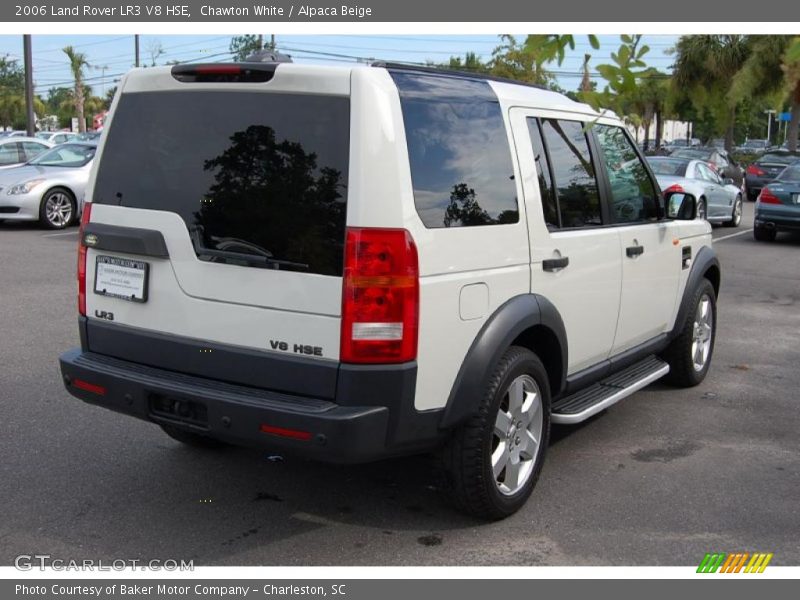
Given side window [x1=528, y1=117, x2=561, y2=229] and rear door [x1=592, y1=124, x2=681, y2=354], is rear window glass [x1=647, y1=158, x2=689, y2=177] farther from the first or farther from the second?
side window [x1=528, y1=117, x2=561, y2=229]

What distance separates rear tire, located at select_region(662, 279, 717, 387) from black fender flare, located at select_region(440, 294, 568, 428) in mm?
2545

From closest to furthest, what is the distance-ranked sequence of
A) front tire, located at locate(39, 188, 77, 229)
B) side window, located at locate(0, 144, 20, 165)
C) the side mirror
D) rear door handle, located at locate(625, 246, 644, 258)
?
rear door handle, located at locate(625, 246, 644, 258) → the side mirror → front tire, located at locate(39, 188, 77, 229) → side window, located at locate(0, 144, 20, 165)

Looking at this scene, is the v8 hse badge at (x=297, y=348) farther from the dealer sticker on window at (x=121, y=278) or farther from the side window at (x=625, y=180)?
the side window at (x=625, y=180)

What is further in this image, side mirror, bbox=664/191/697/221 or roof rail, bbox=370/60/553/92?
side mirror, bbox=664/191/697/221

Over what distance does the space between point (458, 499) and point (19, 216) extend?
13.7 meters

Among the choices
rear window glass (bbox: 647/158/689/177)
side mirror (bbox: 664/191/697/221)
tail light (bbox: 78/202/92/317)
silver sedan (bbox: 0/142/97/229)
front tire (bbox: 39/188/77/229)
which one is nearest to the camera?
tail light (bbox: 78/202/92/317)

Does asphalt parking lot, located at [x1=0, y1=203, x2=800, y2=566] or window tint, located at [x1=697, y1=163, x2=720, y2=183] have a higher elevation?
window tint, located at [x1=697, y1=163, x2=720, y2=183]

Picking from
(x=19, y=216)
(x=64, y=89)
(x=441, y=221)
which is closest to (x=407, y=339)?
(x=441, y=221)

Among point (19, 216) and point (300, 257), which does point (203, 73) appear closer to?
point (300, 257)

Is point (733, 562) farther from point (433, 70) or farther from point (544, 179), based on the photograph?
point (433, 70)

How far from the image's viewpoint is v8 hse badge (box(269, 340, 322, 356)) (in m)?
3.68

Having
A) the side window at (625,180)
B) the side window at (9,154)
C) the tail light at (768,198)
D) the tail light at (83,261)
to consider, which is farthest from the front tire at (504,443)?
the side window at (9,154)

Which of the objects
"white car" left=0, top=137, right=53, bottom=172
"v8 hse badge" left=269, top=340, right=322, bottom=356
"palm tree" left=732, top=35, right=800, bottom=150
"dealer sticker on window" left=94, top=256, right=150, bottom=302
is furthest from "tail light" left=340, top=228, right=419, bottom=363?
"palm tree" left=732, top=35, right=800, bottom=150

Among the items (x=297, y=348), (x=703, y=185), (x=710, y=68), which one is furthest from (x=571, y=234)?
(x=710, y=68)
